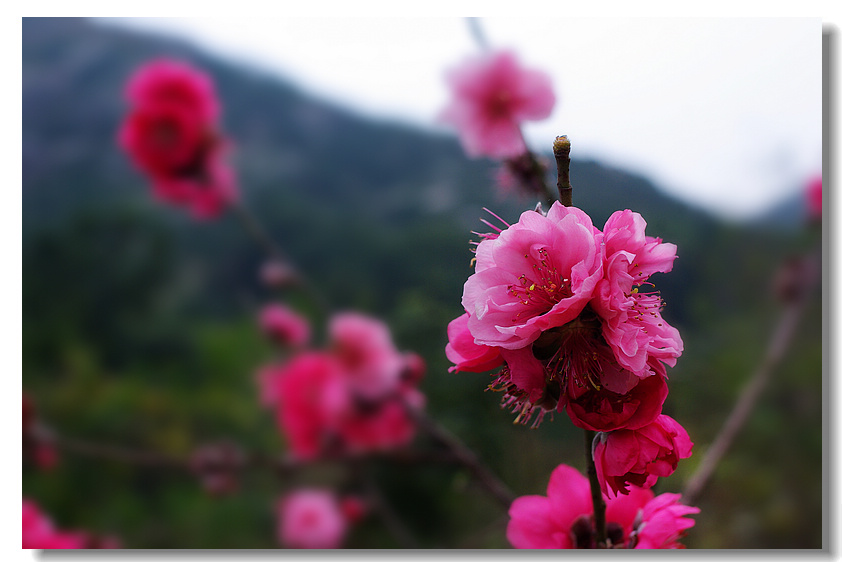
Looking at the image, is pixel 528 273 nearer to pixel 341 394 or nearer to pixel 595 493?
pixel 595 493

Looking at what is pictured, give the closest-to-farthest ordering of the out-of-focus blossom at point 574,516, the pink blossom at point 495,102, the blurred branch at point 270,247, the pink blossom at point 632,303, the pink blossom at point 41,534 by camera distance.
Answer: the pink blossom at point 632,303, the out-of-focus blossom at point 574,516, the pink blossom at point 495,102, the pink blossom at point 41,534, the blurred branch at point 270,247

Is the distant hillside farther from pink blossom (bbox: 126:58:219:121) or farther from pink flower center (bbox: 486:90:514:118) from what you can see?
pink flower center (bbox: 486:90:514:118)

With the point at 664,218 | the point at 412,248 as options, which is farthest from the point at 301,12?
the point at 664,218

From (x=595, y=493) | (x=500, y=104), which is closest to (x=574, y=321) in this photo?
(x=595, y=493)

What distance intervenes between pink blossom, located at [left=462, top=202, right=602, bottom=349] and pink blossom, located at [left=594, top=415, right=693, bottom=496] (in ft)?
0.29

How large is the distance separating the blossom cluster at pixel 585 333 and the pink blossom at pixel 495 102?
44 cm

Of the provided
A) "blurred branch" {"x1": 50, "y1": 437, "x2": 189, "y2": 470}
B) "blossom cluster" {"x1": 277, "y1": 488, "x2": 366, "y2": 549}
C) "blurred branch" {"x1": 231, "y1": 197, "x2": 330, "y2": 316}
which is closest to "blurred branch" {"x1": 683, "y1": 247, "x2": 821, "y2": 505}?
"blossom cluster" {"x1": 277, "y1": 488, "x2": 366, "y2": 549}

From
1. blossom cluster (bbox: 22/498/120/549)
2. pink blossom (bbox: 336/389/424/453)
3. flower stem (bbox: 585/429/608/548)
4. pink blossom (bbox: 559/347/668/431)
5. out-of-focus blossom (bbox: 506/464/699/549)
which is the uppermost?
pink blossom (bbox: 559/347/668/431)

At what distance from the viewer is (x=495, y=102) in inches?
36.9

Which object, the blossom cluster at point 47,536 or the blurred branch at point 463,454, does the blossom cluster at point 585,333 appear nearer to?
the blurred branch at point 463,454

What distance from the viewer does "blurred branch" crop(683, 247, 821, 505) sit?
1.05 m

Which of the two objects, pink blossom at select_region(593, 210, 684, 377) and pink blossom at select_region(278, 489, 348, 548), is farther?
pink blossom at select_region(278, 489, 348, 548)

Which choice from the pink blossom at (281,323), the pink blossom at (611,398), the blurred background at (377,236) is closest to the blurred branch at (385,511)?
the blurred background at (377,236)

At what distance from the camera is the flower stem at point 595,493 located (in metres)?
0.46
